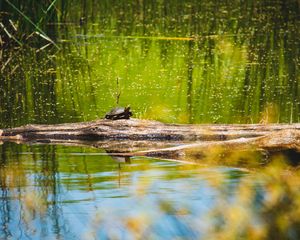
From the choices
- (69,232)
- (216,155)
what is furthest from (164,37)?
(69,232)

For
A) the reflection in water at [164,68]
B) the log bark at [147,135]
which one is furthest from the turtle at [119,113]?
the reflection in water at [164,68]

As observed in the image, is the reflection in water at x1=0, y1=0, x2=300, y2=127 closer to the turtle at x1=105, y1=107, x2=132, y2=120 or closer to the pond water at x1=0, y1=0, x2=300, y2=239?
the pond water at x1=0, y1=0, x2=300, y2=239

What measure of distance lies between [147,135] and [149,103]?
1.49m

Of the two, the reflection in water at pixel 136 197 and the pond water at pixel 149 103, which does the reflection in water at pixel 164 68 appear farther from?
the reflection in water at pixel 136 197

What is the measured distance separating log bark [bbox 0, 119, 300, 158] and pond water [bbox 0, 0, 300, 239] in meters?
0.11

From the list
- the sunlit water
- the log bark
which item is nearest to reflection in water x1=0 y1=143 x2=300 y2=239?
the sunlit water

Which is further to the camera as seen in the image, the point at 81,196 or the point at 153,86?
the point at 153,86

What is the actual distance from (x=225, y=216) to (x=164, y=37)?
7707 millimetres

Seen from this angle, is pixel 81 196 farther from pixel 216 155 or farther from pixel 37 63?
pixel 37 63

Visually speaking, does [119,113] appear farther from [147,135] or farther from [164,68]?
[164,68]

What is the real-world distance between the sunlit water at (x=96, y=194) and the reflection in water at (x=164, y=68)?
1.18 metres

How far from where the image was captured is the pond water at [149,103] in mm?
4180

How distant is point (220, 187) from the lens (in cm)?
480

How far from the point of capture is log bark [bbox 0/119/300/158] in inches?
228
